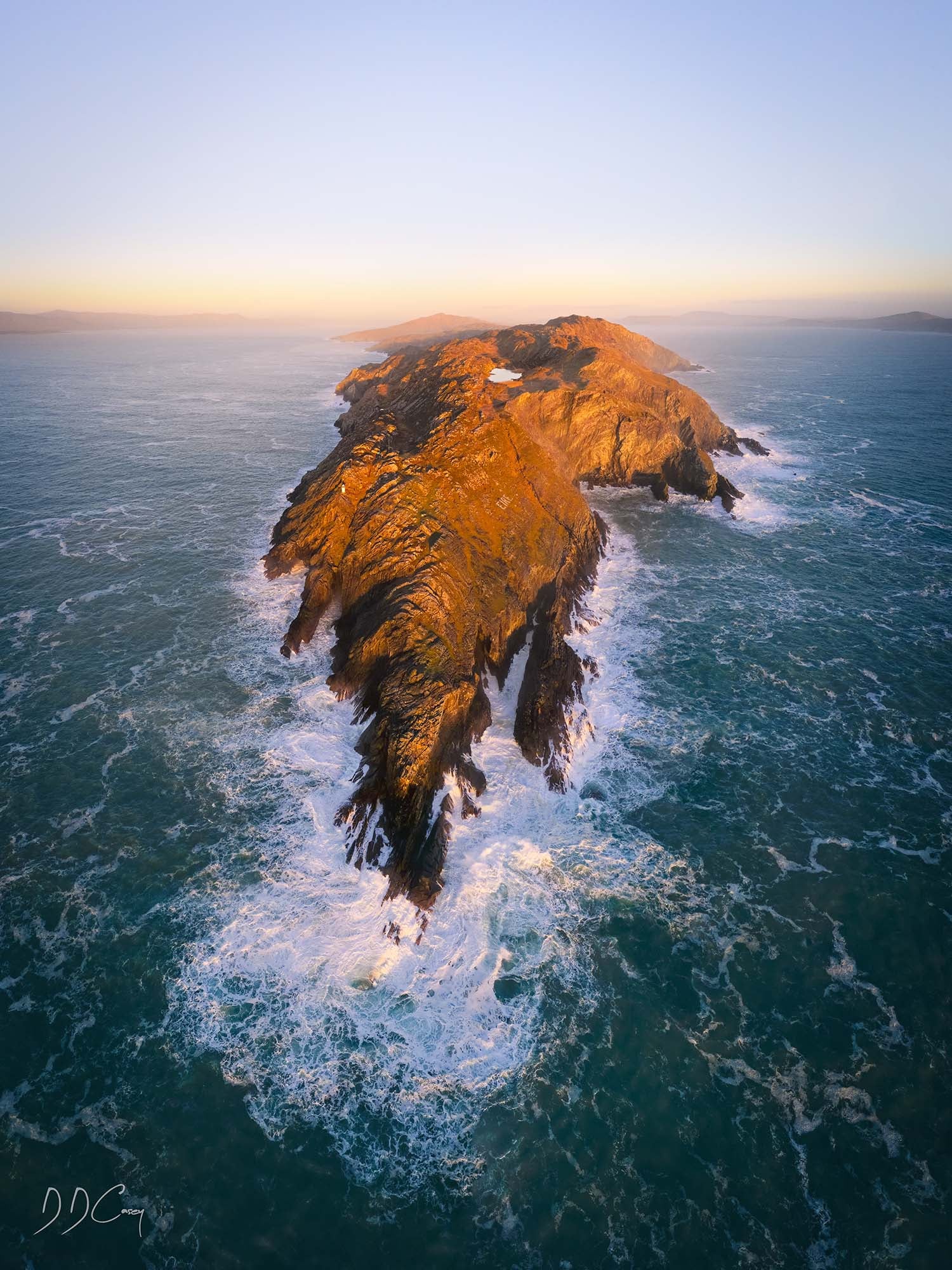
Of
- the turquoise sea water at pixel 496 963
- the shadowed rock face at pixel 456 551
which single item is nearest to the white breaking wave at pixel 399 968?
the turquoise sea water at pixel 496 963

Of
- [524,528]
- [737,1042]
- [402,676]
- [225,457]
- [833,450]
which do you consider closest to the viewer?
[737,1042]

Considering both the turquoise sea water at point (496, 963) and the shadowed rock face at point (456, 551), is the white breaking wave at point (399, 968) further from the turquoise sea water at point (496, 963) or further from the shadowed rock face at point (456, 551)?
the shadowed rock face at point (456, 551)

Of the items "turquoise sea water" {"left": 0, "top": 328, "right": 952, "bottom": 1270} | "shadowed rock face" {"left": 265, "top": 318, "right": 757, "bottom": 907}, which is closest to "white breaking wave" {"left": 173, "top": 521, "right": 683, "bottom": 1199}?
"turquoise sea water" {"left": 0, "top": 328, "right": 952, "bottom": 1270}

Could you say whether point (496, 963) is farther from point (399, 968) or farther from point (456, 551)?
point (456, 551)

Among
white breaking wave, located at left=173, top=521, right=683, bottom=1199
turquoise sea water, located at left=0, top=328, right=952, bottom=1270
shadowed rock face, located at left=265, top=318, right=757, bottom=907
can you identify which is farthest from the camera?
shadowed rock face, located at left=265, top=318, right=757, bottom=907

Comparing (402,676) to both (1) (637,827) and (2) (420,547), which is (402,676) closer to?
(2) (420,547)

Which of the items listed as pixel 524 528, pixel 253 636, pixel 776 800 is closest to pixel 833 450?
pixel 524 528

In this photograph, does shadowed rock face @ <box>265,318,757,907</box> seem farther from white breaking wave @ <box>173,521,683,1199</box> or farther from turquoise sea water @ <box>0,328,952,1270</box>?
turquoise sea water @ <box>0,328,952,1270</box>
